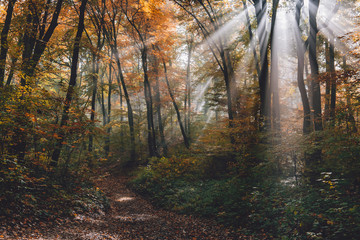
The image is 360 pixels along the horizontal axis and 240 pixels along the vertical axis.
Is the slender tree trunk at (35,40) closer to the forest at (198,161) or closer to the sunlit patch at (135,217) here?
the forest at (198,161)

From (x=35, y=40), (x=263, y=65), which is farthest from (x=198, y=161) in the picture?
(x=35, y=40)

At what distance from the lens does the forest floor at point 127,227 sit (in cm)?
460

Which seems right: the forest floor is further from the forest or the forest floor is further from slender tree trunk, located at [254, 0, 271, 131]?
slender tree trunk, located at [254, 0, 271, 131]

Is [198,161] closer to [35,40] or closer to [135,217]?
[135,217]

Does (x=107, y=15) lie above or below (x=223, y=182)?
above

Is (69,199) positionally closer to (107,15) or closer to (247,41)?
(247,41)

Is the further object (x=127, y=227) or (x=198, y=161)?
(x=198, y=161)

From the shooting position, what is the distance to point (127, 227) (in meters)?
6.35

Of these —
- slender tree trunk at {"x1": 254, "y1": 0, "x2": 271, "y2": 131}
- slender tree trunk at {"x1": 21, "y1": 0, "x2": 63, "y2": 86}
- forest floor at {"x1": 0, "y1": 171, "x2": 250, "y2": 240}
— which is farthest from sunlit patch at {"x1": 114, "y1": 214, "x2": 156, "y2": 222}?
slender tree trunk at {"x1": 254, "y1": 0, "x2": 271, "y2": 131}

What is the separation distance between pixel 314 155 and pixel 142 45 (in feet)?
39.5

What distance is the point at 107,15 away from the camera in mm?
14930

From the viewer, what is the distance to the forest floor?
15.1 ft

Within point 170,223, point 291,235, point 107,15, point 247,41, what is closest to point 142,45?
point 107,15

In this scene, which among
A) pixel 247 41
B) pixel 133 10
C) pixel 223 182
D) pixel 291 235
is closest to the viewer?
pixel 291 235
